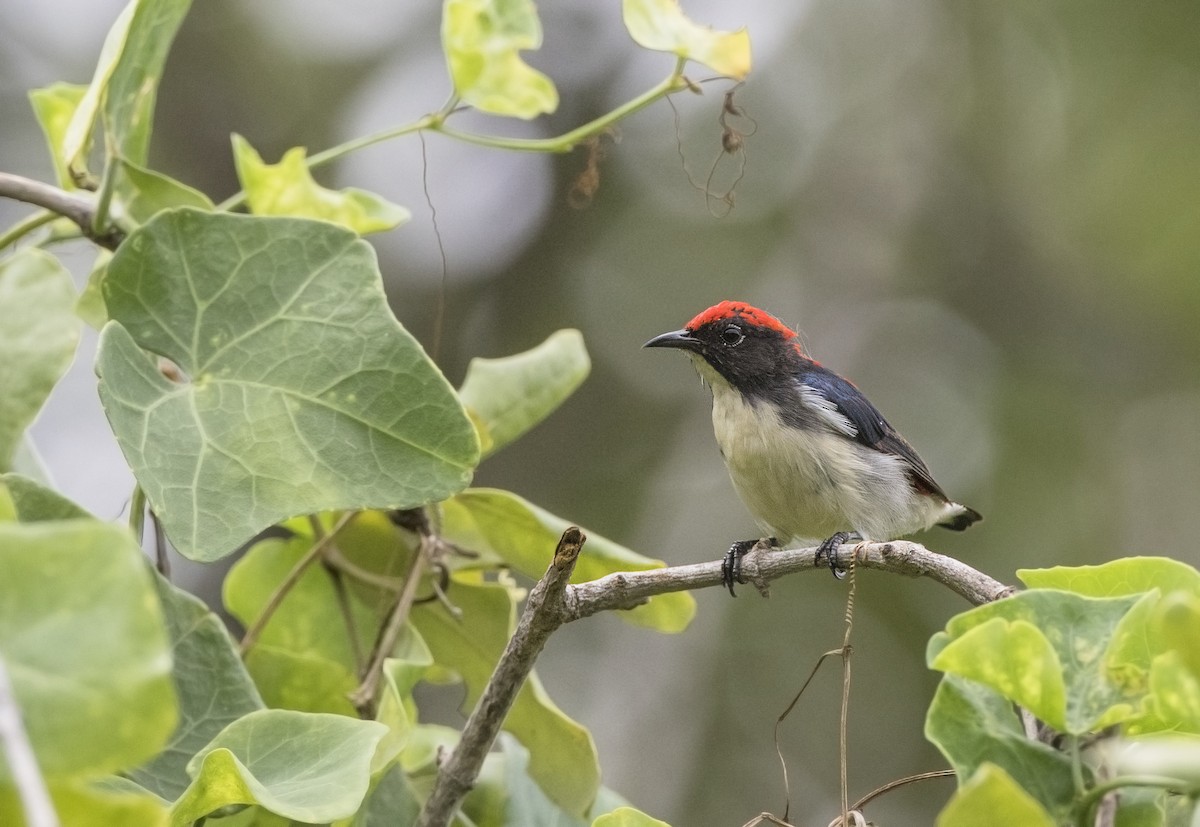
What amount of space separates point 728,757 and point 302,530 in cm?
575

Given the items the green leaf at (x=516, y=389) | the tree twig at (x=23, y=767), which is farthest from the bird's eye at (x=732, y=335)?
the tree twig at (x=23, y=767)

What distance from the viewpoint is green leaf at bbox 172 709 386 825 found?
153 centimetres

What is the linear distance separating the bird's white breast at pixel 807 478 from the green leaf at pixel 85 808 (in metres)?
3.13

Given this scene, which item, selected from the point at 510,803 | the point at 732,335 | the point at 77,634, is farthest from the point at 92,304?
the point at 732,335

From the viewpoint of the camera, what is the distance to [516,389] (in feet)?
9.28

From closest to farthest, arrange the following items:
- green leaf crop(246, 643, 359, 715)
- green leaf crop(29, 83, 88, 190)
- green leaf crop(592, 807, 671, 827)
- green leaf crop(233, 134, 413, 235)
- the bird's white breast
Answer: green leaf crop(592, 807, 671, 827), green leaf crop(246, 643, 359, 715), green leaf crop(233, 134, 413, 235), green leaf crop(29, 83, 88, 190), the bird's white breast

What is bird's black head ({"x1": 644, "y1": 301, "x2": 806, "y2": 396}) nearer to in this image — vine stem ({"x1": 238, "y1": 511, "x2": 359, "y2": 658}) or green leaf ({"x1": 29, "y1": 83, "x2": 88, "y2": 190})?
vine stem ({"x1": 238, "y1": 511, "x2": 359, "y2": 658})

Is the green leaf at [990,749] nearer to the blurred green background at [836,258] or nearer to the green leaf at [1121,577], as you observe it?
the green leaf at [1121,577]

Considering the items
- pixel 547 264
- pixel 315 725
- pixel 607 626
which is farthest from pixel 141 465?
pixel 547 264

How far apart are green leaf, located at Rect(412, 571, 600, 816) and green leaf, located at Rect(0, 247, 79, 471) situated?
915 mm

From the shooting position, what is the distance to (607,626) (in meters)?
6.96

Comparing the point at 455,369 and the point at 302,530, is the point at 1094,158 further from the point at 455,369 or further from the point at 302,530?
the point at 302,530

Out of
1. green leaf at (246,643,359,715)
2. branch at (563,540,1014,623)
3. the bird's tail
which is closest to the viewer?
branch at (563,540,1014,623)

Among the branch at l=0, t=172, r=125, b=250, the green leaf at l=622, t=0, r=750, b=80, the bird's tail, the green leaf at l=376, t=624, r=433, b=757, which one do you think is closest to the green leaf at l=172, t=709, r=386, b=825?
the green leaf at l=376, t=624, r=433, b=757
